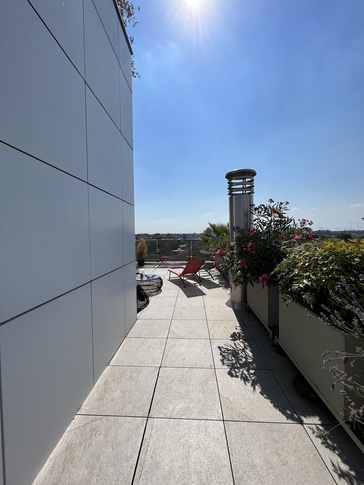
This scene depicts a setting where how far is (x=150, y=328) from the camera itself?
11.4 ft

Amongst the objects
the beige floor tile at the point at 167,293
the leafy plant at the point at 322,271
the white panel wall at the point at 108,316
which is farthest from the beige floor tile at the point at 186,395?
the beige floor tile at the point at 167,293

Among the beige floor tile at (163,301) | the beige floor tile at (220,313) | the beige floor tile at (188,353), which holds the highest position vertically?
the beige floor tile at (163,301)

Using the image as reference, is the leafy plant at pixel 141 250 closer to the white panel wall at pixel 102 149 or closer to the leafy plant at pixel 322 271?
the white panel wall at pixel 102 149

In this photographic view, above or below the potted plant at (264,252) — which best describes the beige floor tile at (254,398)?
below

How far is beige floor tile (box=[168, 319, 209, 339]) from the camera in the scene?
3.20 metres

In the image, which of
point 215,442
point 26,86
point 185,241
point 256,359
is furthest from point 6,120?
point 185,241

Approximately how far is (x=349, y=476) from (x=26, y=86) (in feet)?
9.91

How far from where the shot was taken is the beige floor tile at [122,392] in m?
1.85

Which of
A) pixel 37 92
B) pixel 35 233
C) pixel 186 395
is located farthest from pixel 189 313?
Result: pixel 37 92

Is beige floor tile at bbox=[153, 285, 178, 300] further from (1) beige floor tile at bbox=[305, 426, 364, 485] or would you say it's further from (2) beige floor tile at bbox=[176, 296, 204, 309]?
(1) beige floor tile at bbox=[305, 426, 364, 485]

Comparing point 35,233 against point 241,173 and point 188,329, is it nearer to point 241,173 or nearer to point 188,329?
point 188,329

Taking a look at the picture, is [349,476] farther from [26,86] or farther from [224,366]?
[26,86]

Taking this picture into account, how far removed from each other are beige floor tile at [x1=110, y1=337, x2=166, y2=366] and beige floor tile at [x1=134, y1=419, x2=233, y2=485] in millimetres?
856

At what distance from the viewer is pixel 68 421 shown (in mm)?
1691
